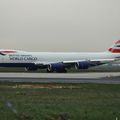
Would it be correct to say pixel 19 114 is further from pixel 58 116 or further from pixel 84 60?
pixel 84 60

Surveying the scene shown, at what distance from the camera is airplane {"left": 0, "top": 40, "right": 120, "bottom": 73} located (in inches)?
3132

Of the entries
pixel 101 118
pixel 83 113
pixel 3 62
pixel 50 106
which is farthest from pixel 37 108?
pixel 3 62

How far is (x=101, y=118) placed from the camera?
1731 centimetres

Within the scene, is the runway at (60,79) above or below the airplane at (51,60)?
below

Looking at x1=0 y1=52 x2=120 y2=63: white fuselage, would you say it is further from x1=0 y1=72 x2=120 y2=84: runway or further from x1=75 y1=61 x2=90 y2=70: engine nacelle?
x1=0 y1=72 x2=120 y2=84: runway

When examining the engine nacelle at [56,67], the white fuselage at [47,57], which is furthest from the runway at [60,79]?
the white fuselage at [47,57]

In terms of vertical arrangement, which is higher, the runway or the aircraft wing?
the aircraft wing

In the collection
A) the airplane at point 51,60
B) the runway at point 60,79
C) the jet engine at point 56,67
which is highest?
the airplane at point 51,60

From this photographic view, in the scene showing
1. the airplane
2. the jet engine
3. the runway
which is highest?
the airplane

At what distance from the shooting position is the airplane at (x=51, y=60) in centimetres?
7956

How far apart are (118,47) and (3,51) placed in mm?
26670

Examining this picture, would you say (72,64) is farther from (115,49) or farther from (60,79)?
(60,79)

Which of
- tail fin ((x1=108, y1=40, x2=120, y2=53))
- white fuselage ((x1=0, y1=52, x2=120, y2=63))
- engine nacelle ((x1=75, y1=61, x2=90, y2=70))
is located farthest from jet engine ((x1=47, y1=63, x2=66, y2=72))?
tail fin ((x1=108, y1=40, x2=120, y2=53))

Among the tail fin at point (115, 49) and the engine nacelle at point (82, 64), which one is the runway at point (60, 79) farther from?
the tail fin at point (115, 49)
